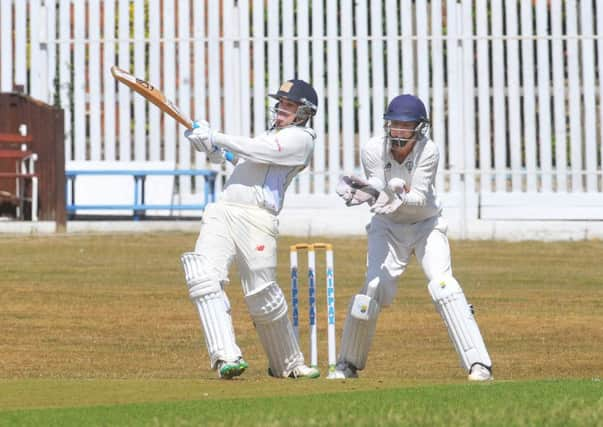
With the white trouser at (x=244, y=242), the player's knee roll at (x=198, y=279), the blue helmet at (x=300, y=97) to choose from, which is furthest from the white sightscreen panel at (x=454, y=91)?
the player's knee roll at (x=198, y=279)

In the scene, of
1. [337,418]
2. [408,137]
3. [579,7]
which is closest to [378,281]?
[408,137]

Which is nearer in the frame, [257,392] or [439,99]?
[257,392]

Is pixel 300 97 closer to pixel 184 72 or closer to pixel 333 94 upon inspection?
pixel 333 94

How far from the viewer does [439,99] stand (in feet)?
87.7

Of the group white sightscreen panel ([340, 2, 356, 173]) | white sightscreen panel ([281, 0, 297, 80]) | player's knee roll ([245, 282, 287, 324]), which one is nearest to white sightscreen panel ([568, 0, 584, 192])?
white sightscreen panel ([340, 2, 356, 173])

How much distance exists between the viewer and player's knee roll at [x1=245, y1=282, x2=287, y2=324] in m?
11.8

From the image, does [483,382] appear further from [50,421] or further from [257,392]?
[50,421]

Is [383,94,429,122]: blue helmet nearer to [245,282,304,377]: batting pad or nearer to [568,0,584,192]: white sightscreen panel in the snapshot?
[245,282,304,377]: batting pad

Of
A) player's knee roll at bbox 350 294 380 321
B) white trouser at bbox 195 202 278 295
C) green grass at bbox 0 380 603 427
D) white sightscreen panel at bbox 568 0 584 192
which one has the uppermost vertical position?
white sightscreen panel at bbox 568 0 584 192

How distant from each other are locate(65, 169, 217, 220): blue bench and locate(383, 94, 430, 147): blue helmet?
13.5 m

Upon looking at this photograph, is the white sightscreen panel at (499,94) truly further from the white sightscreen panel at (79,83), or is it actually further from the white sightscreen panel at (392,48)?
the white sightscreen panel at (79,83)

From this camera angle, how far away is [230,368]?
1148 centimetres

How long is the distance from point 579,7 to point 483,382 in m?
16.2

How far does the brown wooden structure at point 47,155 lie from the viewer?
81.8 feet
